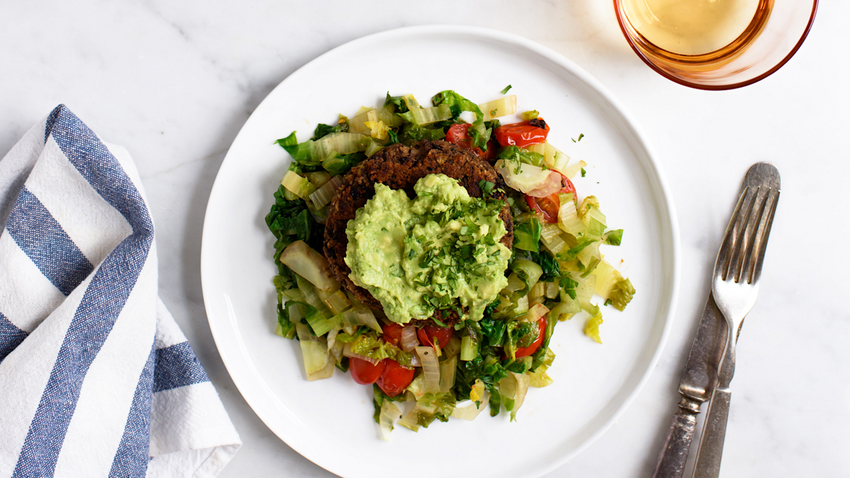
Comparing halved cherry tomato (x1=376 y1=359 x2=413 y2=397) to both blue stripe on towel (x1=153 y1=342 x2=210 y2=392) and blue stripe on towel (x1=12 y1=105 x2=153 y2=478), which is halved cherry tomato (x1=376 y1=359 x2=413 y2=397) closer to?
blue stripe on towel (x1=153 y1=342 x2=210 y2=392)

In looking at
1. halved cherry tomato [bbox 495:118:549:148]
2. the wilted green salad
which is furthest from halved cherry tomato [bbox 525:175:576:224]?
halved cherry tomato [bbox 495:118:549:148]

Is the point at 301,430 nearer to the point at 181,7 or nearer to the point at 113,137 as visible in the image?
the point at 113,137

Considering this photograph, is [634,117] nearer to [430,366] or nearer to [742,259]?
[742,259]

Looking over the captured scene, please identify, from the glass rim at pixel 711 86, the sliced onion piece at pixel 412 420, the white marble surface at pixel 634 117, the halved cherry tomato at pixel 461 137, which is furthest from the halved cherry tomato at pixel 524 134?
the sliced onion piece at pixel 412 420

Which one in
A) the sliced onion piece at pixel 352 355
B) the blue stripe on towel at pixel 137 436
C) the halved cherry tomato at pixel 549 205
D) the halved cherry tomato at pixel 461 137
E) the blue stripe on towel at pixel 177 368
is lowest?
the blue stripe on towel at pixel 137 436

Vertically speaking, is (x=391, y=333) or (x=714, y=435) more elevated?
(x=714, y=435)

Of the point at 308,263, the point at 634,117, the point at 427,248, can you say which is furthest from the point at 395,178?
the point at 634,117

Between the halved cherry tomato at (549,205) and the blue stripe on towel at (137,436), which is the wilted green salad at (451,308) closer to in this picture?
the halved cherry tomato at (549,205)

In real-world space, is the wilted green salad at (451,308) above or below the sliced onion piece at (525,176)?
below
